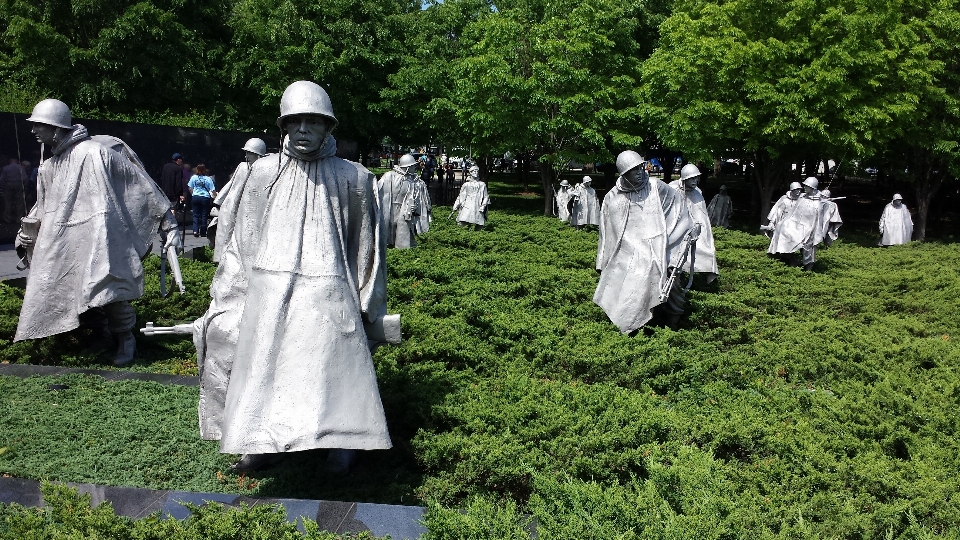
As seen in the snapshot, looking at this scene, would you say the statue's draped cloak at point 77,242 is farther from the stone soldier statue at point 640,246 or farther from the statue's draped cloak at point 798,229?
the statue's draped cloak at point 798,229

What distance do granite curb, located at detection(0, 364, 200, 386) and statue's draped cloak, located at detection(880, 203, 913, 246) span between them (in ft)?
75.6

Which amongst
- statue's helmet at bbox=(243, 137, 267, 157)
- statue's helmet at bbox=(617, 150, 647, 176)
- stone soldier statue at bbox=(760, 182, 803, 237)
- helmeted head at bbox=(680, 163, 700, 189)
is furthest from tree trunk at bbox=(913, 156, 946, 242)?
statue's helmet at bbox=(243, 137, 267, 157)

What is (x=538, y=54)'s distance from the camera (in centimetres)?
2925

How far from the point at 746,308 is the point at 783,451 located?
17.0 ft

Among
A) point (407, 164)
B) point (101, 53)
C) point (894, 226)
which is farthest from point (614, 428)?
point (101, 53)

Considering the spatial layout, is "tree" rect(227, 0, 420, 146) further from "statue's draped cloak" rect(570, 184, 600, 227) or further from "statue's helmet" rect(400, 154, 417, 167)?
"statue's helmet" rect(400, 154, 417, 167)

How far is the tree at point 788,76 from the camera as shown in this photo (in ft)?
76.2

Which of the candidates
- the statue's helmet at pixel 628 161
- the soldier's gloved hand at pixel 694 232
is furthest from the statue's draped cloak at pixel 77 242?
the soldier's gloved hand at pixel 694 232

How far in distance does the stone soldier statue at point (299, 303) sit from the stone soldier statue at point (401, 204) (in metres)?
10.9

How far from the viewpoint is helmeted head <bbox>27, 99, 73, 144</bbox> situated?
7613mm

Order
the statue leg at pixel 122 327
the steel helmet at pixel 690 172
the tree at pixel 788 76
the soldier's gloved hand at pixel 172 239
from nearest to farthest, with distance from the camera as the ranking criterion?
the soldier's gloved hand at pixel 172 239 → the statue leg at pixel 122 327 → the steel helmet at pixel 690 172 → the tree at pixel 788 76

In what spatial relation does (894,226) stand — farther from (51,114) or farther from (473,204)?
(51,114)

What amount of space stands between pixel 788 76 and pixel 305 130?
72.6ft

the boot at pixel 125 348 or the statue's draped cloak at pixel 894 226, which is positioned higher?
the statue's draped cloak at pixel 894 226
